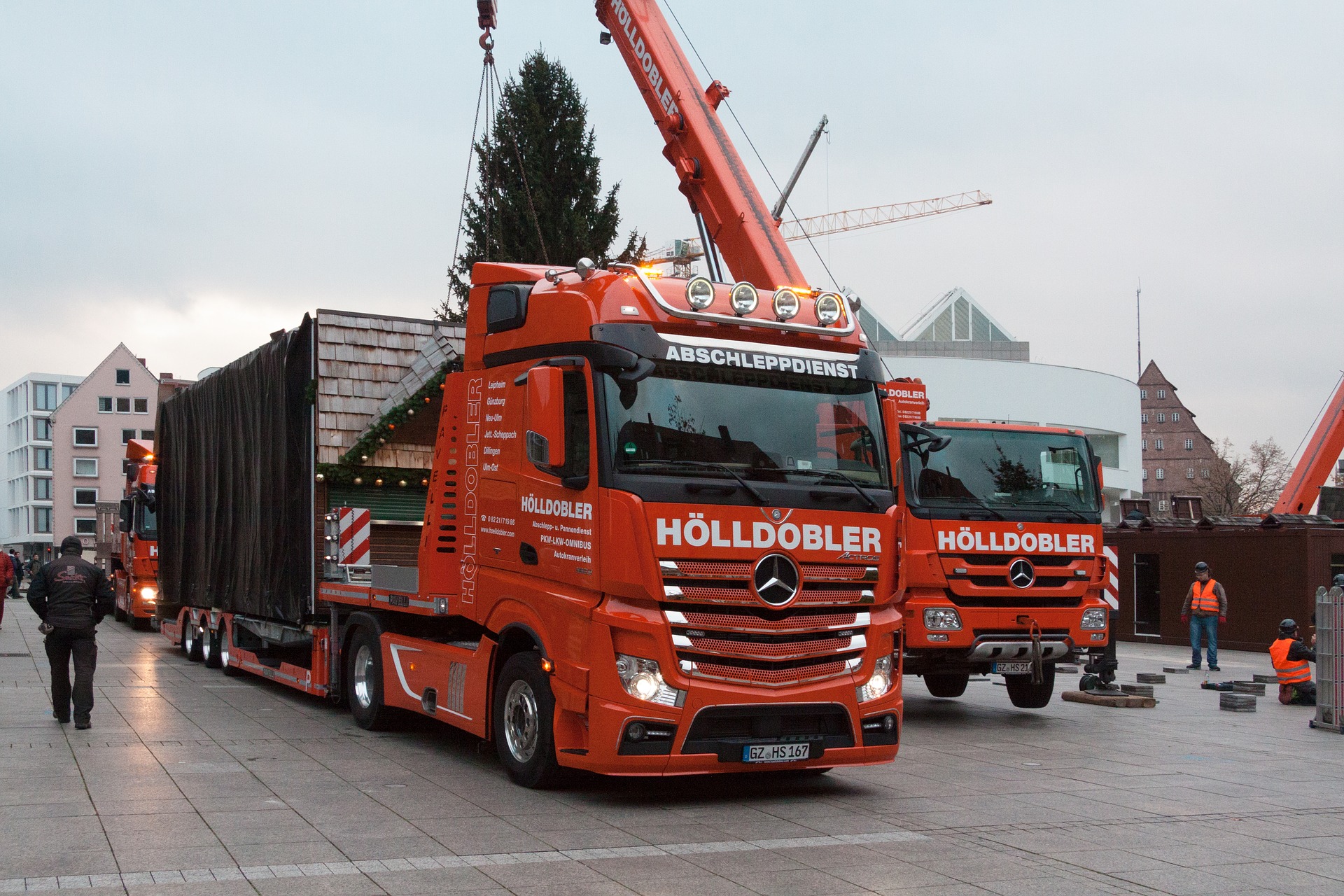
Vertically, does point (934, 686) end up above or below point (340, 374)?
below

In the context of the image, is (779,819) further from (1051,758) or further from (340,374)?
(340,374)

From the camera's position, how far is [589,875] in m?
6.18

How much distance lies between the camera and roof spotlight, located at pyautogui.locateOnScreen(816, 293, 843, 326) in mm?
8773

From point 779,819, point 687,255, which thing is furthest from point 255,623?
point 687,255

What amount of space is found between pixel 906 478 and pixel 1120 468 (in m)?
45.1

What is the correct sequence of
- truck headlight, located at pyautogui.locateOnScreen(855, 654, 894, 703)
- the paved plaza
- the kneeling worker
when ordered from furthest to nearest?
the kneeling worker, truck headlight, located at pyautogui.locateOnScreen(855, 654, 894, 703), the paved plaza

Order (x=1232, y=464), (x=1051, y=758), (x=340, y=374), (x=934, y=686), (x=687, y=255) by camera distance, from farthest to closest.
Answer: (x=1232, y=464)
(x=687, y=255)
(x=934, y=686)
(x=340, y=374)
(x=1051, y=758)

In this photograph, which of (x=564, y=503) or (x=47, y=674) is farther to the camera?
(x=47, y=674)

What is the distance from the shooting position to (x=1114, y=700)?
1451 cm

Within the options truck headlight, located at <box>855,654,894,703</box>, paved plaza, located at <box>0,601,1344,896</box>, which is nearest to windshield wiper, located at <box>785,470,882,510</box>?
truck headlight, located at <box>855,654,894,703</box>

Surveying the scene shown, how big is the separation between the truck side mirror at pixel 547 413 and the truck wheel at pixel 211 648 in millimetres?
9659

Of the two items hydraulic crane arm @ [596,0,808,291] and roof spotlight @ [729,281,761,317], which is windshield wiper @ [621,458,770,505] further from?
hydraulic crane arm @ [596,0,808,291]

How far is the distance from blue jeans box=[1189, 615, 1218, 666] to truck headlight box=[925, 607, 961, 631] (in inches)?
342

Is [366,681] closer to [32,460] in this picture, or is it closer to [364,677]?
[364,677]
